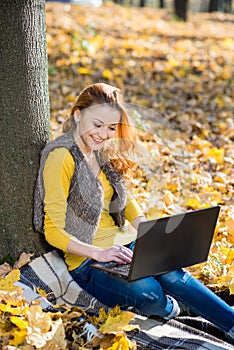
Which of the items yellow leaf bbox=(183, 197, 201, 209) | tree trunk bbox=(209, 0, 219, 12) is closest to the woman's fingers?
yellow leaf bbox=(183, 197, 201, 209)

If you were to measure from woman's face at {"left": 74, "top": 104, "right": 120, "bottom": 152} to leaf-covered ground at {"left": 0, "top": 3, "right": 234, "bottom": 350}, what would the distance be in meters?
0.70

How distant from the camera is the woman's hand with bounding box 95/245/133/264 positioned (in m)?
2.97

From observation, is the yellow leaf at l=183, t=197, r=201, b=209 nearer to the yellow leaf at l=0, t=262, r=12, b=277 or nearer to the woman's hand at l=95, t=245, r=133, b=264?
the woman's hand at l=95, t=245, r=133, b=264

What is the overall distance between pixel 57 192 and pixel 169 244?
622 mm

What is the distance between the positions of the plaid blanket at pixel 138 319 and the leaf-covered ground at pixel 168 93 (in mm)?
382

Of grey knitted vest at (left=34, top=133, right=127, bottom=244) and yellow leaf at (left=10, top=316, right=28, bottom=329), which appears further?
grey knitted vest at (left=34, top=133, right=127, bottom=244)

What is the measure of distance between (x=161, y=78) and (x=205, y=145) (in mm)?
3104

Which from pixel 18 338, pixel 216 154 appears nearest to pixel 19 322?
pixel 18 338

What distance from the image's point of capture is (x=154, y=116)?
6.77 m

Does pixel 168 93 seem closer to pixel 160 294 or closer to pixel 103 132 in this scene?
pixel 103 132

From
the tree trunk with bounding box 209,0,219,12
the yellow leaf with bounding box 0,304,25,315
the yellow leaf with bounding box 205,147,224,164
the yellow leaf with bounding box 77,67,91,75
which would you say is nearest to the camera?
the yellow leaf with bounding box 0,304,25,315

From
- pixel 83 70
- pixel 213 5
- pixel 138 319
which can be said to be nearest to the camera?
pixel 138 319

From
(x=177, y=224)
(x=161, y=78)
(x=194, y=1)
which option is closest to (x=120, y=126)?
(x=177, y=224)

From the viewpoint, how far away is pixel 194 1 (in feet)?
160
